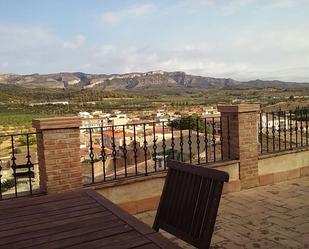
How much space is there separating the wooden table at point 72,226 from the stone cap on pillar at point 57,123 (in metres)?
1.58

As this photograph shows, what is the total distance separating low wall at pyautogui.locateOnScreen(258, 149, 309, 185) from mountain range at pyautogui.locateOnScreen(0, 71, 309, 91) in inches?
3503

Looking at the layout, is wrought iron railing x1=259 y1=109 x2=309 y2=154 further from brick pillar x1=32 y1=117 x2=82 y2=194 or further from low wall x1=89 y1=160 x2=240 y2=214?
brick pillar x1=32 y1=117 x2=82 y2=194

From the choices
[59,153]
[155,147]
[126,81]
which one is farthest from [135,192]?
[126,81]

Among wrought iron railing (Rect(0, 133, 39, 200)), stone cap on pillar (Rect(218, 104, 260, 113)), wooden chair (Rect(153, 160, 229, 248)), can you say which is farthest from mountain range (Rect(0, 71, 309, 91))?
wooden chair (Rect(153, 160, 229, 248))

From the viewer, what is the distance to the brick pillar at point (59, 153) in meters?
4.23

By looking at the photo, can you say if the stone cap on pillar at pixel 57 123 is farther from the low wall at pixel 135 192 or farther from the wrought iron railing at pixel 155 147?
the low wall at pixel 135 192

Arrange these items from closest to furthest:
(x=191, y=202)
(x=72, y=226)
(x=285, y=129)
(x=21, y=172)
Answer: (x=72, y=226) < (x=191, y=202) < (x=21, y=172) < (x=285, y=129)

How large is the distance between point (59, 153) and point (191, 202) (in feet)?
8.12

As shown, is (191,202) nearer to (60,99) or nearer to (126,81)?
(60,99)

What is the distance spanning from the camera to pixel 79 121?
436 cm

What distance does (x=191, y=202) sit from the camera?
222 centimetres

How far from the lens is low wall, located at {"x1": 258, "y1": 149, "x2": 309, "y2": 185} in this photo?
6.00 m

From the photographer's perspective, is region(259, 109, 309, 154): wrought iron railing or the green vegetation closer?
region(259, 109, 309, 154): wrought iron railing

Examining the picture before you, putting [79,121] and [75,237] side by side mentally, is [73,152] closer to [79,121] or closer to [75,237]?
[79,121]
